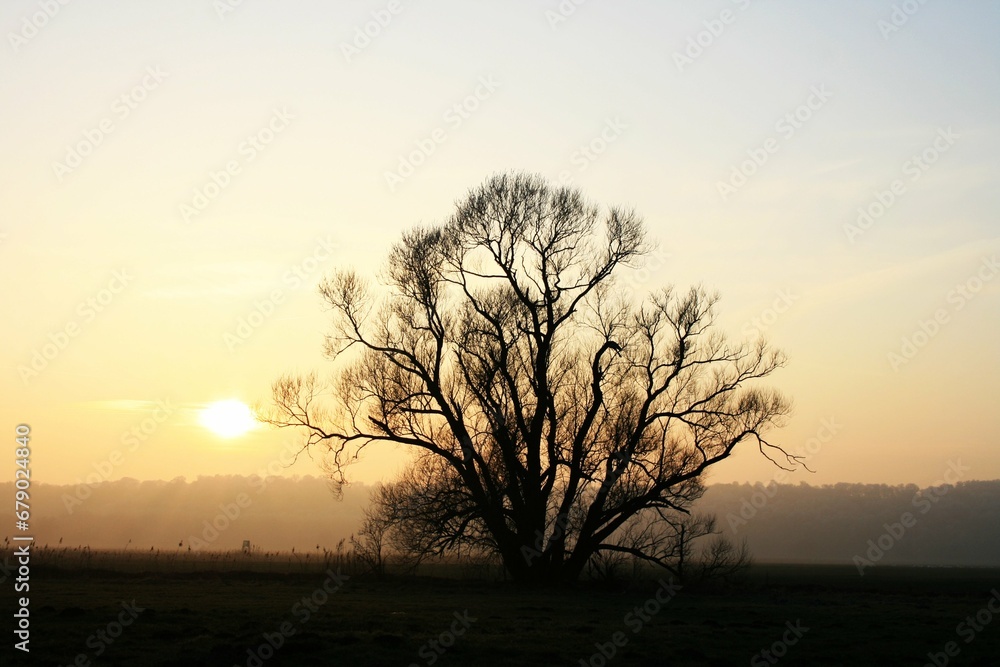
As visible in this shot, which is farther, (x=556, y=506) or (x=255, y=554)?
(x=255, y=554)

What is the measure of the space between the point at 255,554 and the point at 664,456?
105 feet

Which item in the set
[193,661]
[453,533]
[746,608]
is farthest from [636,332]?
[193,661]

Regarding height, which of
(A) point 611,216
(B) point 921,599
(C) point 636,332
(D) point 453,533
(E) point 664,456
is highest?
(A) point 611,216

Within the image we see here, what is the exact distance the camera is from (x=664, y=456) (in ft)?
108

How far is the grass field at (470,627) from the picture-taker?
1486 centimetres

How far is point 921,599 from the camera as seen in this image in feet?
94.6

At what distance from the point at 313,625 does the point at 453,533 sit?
47.6ft

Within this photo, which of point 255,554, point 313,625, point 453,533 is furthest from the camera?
point 255,554

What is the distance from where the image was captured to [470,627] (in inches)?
727

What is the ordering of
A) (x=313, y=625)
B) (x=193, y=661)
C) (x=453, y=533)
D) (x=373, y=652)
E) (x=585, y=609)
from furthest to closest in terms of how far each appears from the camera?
1. (x=453, y=533)
2. (x=585, y=609)
3. (x=313, y=625)
4. (x=373, y=652)
5. (x=193, y=661)

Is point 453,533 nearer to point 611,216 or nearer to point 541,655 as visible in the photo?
point 611,216

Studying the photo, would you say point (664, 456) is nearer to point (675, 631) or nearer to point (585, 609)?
point (585, 609)

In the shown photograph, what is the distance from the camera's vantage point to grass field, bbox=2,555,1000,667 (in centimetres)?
1486

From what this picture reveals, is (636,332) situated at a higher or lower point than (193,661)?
higher
